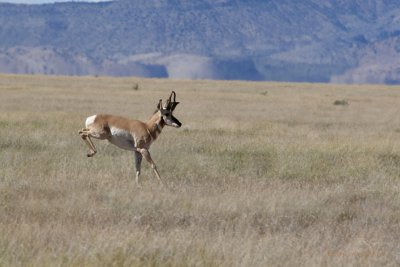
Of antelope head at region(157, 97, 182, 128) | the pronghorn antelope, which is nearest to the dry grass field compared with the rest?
the pronghorn antelope

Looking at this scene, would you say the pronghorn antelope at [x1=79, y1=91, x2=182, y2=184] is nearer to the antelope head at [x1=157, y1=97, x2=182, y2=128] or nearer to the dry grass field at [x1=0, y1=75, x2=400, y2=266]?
the antelope head at [x1=157, y1=97, x2=182, y2=128]

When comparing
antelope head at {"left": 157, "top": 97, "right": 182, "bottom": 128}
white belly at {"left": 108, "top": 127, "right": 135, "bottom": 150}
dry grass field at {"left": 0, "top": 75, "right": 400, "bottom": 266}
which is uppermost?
antelope head at {"left": 157, "top": 97, "right": 182, "bottom": 128}

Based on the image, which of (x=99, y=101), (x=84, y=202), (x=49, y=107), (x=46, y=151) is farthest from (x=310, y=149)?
(x=99, y=101)

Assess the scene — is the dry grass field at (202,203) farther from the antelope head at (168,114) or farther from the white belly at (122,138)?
the antelope head at (168,114)

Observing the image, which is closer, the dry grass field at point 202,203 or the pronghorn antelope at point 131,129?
the dry grass field at point 202,203

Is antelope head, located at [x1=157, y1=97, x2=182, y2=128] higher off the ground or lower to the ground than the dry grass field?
higher

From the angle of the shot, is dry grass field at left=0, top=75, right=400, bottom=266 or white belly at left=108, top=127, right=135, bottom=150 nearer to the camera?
dry grass field at left=0, top=75, right=400, bottom=266

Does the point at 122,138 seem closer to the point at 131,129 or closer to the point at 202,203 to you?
the point at 131,129

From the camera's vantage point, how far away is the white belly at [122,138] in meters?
12.3

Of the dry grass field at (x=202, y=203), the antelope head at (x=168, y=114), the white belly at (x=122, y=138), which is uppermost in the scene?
the antelope head at (x=168, y=114)

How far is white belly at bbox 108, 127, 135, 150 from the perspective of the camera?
12.3 metres

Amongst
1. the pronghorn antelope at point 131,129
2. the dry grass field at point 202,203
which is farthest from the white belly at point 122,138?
the dry grass field at point 202,203

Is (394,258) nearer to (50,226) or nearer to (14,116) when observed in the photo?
(50,226)

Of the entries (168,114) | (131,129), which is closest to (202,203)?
(168,114)
